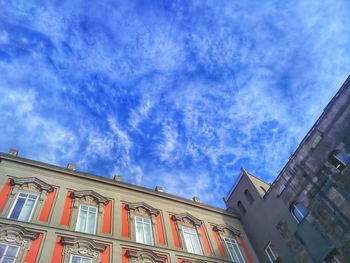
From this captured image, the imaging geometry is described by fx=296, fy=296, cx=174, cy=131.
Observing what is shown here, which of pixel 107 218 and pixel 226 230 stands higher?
pixel 226 230

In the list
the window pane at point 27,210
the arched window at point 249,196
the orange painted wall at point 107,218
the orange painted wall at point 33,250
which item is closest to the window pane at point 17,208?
the window pane at point 27,210

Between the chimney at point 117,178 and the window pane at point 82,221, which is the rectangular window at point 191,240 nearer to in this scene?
the chimney at point 117,178

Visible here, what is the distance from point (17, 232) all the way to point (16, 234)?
11cm

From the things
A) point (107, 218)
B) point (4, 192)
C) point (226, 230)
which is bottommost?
point (107, 218)

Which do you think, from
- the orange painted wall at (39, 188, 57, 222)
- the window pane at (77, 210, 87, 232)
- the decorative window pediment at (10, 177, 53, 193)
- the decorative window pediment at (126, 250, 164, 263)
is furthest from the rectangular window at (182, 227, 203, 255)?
the decorative window pediment at (10, 177, 53, 193)

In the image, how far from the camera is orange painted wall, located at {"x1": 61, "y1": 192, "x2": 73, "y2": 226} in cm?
1827

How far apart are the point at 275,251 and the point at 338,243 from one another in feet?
18.5

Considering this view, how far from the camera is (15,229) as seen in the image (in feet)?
51.8

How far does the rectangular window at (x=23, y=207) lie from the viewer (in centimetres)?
1717

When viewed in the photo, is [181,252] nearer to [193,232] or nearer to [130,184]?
[193,232]

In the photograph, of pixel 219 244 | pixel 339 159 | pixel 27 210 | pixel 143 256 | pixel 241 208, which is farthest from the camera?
pixel 241 208

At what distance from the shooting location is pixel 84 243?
56.1ft

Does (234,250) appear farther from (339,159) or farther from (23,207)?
(23,207)

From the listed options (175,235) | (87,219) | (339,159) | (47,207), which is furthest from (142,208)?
(339,159)
